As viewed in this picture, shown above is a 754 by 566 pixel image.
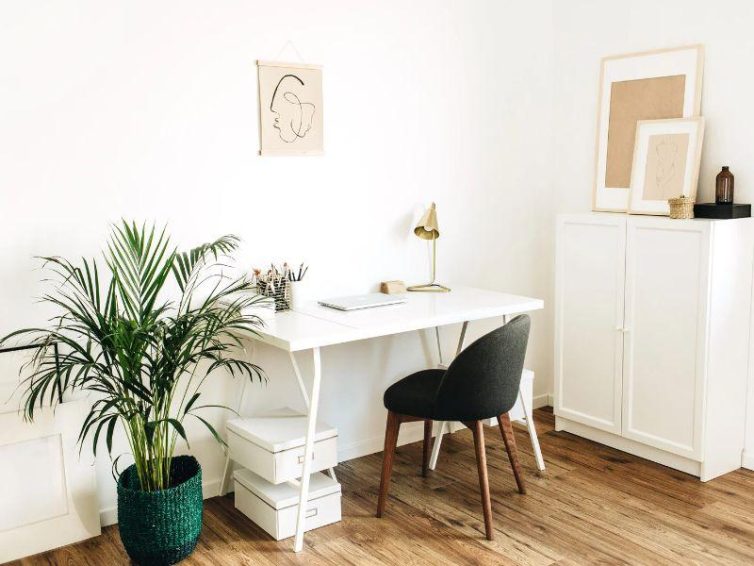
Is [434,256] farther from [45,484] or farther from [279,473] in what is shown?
[45,484]

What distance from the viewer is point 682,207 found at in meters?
3.33

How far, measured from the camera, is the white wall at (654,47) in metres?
3.36

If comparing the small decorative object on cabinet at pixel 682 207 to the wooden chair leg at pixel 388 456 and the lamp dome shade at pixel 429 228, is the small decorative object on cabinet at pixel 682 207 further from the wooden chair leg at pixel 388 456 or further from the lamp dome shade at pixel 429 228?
the wooden chair leg at pixel 388 456

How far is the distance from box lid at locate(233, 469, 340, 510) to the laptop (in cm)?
68

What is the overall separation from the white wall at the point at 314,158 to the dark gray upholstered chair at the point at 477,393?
64cm

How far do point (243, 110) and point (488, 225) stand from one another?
4.84ft

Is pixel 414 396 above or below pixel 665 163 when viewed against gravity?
below

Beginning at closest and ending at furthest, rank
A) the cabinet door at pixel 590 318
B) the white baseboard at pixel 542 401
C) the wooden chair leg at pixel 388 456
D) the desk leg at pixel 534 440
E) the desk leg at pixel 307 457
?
the desk leg at pixel 307 457 < the wooden chair leg at pixel 388 456 < the desk leg at pixel 534 440 < the cabinet door at pixel 590 318 < the white baseboard at pixel 542 401

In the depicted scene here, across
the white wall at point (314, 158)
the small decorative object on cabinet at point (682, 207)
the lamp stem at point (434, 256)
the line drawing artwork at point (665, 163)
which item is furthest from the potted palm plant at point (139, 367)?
the line drawing artwork at point (665, 163)

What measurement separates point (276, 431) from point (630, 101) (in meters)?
2.25

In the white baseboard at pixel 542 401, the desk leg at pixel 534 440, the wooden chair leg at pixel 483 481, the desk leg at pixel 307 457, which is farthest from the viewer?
the white baseboard at pixel 542 401

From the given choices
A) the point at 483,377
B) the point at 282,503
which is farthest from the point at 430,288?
the point at 282,503

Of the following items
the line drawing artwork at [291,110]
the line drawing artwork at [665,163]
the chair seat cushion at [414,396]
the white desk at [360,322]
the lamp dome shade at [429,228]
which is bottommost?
the chair seat cushion at [414,396]

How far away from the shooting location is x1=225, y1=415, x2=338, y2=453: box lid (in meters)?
2.92
